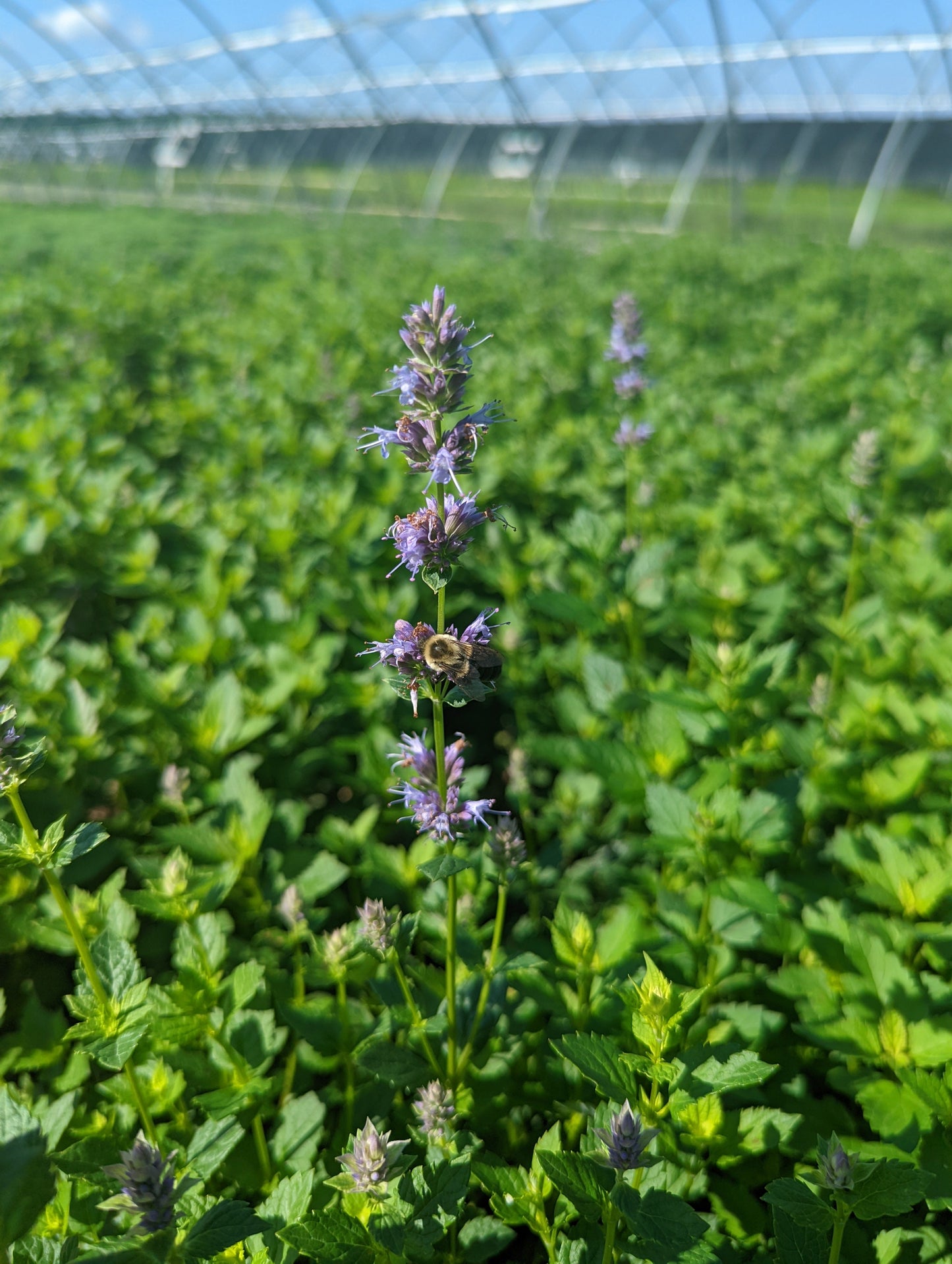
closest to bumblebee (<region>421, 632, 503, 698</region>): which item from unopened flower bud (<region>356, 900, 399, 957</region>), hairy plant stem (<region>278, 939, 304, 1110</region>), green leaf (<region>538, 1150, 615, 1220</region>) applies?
unopened flower bud (<region>356, 900, 399, 957</region>)

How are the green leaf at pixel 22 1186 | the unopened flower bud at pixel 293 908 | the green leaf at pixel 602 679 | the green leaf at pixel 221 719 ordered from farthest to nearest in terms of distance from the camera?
the green leaf at pixel 602 679, the green leaf at pixel 221 719, the unopened flower bud at pixel 293 908, the green leaf at pixel 22 1186

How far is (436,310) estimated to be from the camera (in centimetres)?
121

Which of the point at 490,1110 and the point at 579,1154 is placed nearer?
the point at 579,1154

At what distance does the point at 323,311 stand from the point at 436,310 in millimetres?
6810

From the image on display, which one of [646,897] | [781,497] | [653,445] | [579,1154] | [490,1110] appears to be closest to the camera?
[579,1154]

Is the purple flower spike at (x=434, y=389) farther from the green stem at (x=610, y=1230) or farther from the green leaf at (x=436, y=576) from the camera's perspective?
the green stem at (x=610, y=1230)

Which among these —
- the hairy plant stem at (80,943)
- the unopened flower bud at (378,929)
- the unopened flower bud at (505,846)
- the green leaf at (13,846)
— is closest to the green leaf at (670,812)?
the unopened flower bud at (505,846)

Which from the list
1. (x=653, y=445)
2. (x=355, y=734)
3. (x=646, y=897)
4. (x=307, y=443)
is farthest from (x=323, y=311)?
(x=646, y=897)

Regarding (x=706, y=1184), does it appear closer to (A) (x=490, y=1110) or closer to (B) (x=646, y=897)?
(A) (x=490, y=1110)

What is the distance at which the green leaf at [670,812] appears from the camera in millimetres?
1784

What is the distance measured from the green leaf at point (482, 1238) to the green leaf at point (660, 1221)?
29 centimetres

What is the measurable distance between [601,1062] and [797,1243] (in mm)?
420

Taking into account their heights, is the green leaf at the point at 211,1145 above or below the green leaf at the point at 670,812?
above

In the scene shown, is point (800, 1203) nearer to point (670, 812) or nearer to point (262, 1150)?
point (670, 812)
